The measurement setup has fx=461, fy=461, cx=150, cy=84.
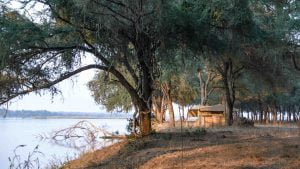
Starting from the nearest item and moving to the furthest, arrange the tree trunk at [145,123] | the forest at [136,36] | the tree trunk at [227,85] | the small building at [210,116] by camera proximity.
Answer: the forest at [136,36] < the tree trunk at [145,123] < the tree trunk at [227,85] < the small building at [210,116]

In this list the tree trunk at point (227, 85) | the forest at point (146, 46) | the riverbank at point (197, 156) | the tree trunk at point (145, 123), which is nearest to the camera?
the riverbank at point (197, 156)

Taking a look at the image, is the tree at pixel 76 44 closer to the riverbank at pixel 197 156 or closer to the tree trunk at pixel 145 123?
the tree trunk at pixel 145 123

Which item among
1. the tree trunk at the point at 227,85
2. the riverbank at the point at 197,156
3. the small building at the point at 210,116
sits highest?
the tree trunk at the point at 227,85

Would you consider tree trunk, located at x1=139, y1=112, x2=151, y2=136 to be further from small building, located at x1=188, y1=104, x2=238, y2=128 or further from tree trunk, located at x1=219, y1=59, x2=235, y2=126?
small building, located at x1=188, y1=104, x2=238, y2=128

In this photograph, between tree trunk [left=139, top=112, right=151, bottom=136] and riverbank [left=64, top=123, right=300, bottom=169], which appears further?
tree trunk [left=139, top=112, right=151, bottom=136]

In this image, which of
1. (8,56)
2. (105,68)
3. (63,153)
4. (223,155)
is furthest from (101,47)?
(63,153)

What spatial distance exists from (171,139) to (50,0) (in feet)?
20.8

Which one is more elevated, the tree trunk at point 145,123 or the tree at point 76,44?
the tree at point 76,44

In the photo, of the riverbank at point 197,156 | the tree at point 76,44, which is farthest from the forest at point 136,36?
the riverbank at point 197,156

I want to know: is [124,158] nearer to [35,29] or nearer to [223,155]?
[223,155]

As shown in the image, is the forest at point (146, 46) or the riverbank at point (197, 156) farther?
the forest at point (146, 46)

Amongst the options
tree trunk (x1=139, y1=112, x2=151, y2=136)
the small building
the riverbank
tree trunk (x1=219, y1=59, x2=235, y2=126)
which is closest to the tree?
tree trunk (x1=139, y1=112, x2=151, y2=136)

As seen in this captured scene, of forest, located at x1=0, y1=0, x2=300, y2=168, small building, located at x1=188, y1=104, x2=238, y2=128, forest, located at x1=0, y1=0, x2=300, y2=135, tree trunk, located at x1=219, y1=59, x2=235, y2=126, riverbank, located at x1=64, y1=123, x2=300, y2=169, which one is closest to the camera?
riverbank, located at x1=64, y1=123, x2=300, y2=169

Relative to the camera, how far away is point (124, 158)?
13.1 meters
